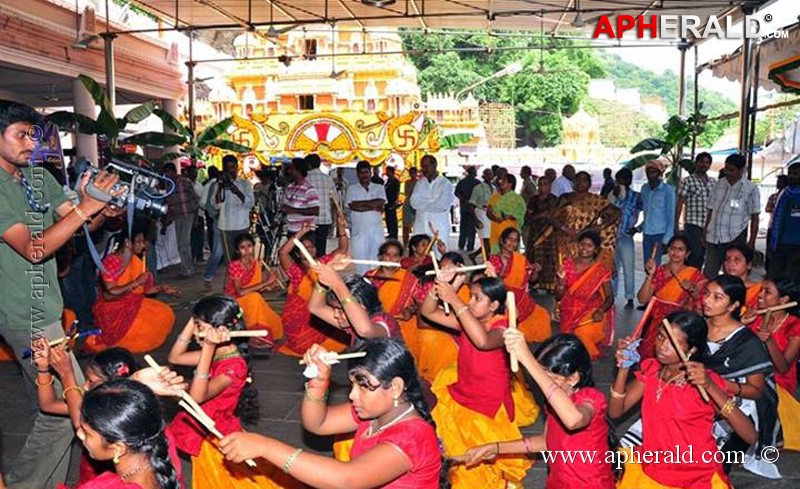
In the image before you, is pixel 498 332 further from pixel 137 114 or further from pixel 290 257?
pixel 137 114

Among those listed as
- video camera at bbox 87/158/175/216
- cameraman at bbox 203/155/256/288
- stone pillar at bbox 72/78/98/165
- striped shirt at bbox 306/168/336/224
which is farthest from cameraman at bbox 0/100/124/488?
stone pillar at bbox 72/78/98/165

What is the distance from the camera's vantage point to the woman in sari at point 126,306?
670 cm

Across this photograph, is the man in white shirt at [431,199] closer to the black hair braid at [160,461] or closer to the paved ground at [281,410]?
the paved ground at [281,410]

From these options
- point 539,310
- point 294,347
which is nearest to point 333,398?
point 294,347

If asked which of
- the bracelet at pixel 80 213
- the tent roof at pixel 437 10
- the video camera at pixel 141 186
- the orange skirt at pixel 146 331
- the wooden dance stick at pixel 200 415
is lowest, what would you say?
the orange skirt at pixel 146 331

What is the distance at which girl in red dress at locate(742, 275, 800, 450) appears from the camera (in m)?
4.35

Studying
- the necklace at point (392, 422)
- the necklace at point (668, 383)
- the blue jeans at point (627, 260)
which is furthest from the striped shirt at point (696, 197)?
the necklace at point (392, 422)

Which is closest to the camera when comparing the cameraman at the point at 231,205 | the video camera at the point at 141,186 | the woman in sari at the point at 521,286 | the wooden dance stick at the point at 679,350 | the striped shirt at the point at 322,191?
the wooden dance stick at the point at 679,350

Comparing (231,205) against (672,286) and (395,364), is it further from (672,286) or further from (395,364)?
(395,364)

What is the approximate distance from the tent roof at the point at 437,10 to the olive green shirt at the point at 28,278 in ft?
27.6

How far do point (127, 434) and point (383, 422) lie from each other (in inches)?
A: 30.9

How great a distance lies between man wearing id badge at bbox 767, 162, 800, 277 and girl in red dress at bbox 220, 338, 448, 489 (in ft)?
19.9

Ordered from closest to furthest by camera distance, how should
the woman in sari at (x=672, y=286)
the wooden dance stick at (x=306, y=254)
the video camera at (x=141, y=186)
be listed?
the wooden dance stick at (x=306, y=254), the video camera at (x=141, y=186), the woman in sari at (x=672, y=286)

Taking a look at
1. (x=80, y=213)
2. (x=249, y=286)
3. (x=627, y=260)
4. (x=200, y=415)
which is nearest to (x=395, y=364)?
(x=200, y=415)
